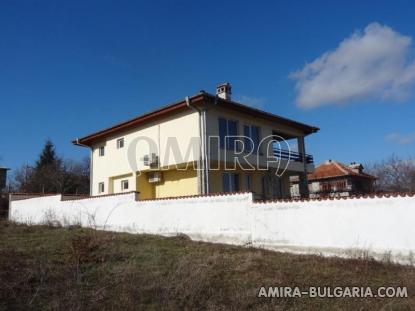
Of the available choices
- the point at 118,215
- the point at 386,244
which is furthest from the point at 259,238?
the point at 118,215

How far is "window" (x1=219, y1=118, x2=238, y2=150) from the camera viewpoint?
19034 mm

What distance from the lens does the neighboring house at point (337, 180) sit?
36.9 metres

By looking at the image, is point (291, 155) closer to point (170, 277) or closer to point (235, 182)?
point (235, 182)

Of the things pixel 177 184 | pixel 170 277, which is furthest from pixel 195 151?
pixel 170 277

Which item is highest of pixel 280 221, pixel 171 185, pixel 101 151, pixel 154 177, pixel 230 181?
pixel 101 151

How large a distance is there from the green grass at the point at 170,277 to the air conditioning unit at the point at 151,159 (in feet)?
26.0

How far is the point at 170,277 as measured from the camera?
26.3 feet

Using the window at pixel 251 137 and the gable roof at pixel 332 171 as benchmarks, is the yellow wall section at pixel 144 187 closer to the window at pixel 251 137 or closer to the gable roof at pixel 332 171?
the window at pixel 251 137

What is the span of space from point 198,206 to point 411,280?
7278 mm

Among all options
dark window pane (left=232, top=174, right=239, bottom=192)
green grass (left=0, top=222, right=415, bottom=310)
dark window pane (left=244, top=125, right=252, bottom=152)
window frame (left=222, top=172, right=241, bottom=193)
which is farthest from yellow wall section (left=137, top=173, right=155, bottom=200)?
green grass (left=0, top=222, right=415, bottom=310)

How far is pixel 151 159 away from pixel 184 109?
3.17m

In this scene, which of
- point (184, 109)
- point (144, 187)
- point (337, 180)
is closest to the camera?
point (184, 109)

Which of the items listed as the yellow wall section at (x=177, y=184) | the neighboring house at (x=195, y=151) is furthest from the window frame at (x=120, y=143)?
the yellow wall section at (x=177, y=184)

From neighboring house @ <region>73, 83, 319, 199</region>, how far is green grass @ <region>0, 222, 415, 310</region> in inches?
282
